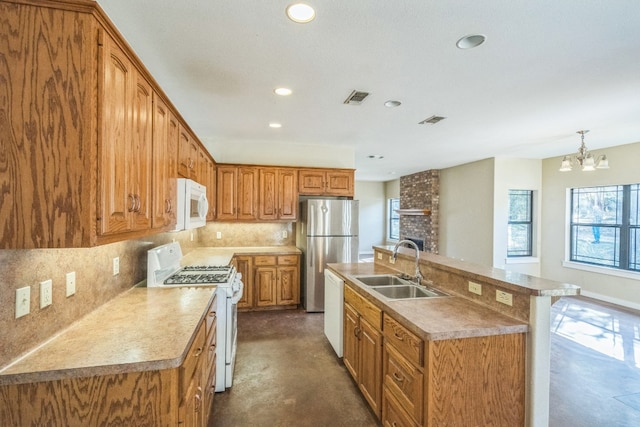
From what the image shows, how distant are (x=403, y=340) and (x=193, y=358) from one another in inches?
45.3

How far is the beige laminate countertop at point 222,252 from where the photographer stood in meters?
3.62

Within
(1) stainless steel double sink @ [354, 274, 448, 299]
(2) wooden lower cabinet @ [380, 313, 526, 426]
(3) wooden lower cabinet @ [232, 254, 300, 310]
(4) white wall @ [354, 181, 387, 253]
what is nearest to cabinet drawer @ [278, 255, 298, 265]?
(3) wooden lower cabinet @ [232, 254, 300, 310]

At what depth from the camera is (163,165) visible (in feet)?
6.65

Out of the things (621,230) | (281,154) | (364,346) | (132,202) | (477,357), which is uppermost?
(281,154)

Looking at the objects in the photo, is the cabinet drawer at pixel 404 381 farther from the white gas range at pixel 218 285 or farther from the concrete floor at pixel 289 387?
the white gas range at pixel 218 285

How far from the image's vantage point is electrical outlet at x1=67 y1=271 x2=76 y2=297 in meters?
1.54

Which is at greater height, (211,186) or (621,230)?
(211,186)

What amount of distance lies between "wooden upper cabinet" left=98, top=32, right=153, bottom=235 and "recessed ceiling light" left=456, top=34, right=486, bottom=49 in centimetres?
198

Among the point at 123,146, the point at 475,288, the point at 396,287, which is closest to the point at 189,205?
the point at 123,146

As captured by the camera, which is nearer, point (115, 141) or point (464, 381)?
point (115, 141)

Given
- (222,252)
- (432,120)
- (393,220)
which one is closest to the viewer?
(432,120)

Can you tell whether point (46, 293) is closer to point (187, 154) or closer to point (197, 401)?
point (197, 401)

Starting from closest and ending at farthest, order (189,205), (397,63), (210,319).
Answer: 1. (210,319)
2. (397,63)
3. (189,205)

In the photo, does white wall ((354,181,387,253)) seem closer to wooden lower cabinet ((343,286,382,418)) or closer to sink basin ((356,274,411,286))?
sink basin ((356,274,411,286))
